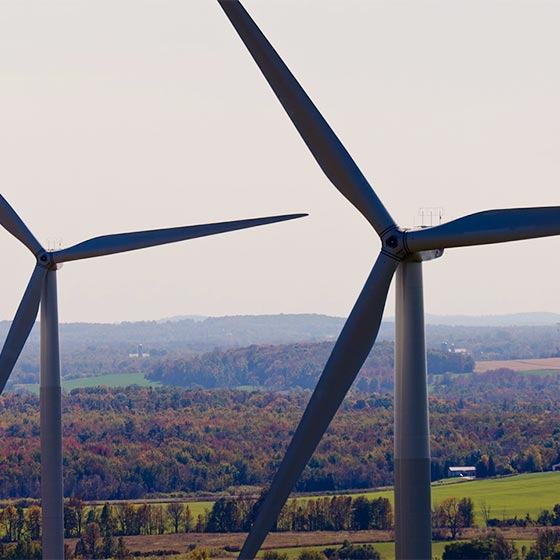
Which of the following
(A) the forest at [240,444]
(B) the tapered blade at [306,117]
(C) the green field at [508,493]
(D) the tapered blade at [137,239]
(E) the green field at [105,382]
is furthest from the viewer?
(E) the green field at [105,382]

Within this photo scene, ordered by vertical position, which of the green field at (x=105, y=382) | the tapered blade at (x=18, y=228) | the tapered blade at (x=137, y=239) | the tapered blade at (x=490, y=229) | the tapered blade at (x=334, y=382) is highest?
the green field at (x=105, y=382)

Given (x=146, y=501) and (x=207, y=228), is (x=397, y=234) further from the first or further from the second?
(x=146, y=501)

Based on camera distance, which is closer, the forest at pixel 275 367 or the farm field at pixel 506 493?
the farm field at pixel 506 493

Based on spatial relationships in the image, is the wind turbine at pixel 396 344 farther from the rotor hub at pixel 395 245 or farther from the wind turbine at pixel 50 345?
the wind turbine at pixel 50 345

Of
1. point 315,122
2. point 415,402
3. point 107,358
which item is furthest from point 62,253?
point 107,358

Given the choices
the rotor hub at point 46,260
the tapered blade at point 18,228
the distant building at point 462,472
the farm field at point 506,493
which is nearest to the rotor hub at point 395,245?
the rotor hub at point 46,260
